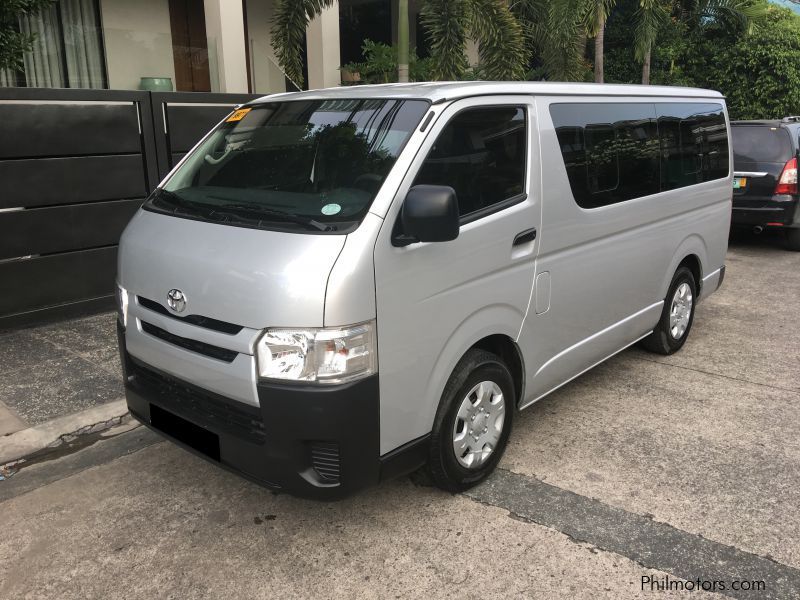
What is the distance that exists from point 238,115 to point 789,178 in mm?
8015

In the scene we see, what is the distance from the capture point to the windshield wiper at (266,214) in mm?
2895

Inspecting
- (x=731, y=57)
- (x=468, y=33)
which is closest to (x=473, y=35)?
(x=468, y=33)

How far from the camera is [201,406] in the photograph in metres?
3.09

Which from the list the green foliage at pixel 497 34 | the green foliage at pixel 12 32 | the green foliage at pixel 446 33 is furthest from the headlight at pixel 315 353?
the green foliage at pixel 497 34

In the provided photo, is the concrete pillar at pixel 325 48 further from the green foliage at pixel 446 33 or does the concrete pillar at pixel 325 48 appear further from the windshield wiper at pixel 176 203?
the windshield wiper at pixel 176 203

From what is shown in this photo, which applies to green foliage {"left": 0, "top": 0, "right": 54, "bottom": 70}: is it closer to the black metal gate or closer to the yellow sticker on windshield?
the black metal gate

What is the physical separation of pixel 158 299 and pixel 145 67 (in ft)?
21.7

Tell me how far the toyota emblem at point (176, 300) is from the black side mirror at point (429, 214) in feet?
3.16

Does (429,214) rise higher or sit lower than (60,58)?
lower

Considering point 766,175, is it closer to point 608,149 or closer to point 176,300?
point 608,149

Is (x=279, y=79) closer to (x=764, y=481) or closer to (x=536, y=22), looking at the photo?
(x=536, y=22)

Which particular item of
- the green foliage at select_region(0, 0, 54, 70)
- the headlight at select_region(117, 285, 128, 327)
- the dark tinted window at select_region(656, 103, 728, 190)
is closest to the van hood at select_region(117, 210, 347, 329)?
the headlight at select_region(117, 285, 128, 327)

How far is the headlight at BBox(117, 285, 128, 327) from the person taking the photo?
3.44 meters

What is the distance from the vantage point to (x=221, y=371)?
289 cm
